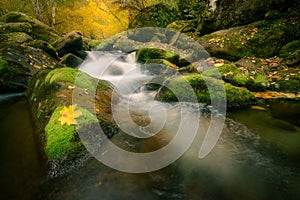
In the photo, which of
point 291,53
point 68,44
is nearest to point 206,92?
point 291,53

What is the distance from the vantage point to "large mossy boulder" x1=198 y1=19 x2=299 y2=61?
29.3ft

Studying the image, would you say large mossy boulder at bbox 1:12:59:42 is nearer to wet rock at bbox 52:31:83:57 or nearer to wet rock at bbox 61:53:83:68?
wet rock at bbox 52:31:83:57

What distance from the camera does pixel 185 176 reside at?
10.9 ft

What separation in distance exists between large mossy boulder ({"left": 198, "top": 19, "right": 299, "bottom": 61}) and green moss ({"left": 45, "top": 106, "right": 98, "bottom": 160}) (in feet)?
25.1

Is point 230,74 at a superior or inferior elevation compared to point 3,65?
superior

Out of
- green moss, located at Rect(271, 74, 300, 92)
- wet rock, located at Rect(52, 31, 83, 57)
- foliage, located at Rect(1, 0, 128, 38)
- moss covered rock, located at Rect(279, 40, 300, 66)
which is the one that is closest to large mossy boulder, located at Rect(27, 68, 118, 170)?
green moss, located at Rect(271, 74, 300, 92)

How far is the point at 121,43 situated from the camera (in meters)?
16.5

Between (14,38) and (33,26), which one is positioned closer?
(14,38)

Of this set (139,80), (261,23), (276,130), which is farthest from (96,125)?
(261,23)

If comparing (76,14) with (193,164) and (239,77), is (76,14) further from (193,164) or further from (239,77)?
(193,164)

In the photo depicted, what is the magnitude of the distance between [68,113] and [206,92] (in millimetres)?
3793

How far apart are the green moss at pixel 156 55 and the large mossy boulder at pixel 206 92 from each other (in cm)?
345

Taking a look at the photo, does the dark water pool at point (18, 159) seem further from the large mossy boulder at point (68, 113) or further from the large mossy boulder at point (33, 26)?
the large mossy boulder at point (33, 26)

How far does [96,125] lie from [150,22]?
54.0ft
